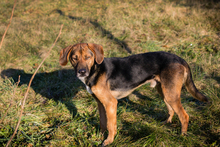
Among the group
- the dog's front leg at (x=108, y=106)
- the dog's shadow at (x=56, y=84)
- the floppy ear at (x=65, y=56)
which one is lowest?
the dog's shadow at (x=56, y=84)

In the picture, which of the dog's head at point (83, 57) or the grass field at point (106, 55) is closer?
the dog's head at point (83, 57)

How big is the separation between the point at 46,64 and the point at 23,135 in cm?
326

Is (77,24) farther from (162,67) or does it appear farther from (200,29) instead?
(162,67)

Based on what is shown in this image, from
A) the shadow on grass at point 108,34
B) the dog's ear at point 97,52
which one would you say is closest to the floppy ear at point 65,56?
the dog's ear at point 97,52

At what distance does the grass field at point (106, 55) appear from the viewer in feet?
10.8

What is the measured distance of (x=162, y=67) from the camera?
3.08m

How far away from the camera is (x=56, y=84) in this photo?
5133 mm

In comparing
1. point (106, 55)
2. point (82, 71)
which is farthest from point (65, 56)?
point (106, 55)

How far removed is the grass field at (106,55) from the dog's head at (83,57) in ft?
4.24

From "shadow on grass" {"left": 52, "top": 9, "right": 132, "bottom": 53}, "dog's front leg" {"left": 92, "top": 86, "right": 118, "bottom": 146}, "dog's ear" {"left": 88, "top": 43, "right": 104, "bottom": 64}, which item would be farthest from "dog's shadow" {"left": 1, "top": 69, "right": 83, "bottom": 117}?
"shadow on grass" {"left": 52, "top": 9, "right": 132, "bottom": 53}

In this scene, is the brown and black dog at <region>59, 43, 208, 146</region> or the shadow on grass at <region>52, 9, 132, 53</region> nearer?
the brown and black dog at <region>59, 43, 208, 146</region>

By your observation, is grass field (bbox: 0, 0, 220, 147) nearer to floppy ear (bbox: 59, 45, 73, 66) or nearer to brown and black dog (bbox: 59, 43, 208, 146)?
brown and black dog (bbox: 59, 43, 208, 146)

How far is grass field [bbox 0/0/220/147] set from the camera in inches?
130

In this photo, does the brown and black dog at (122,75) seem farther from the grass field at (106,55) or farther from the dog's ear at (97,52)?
the grass field at (106,55)
